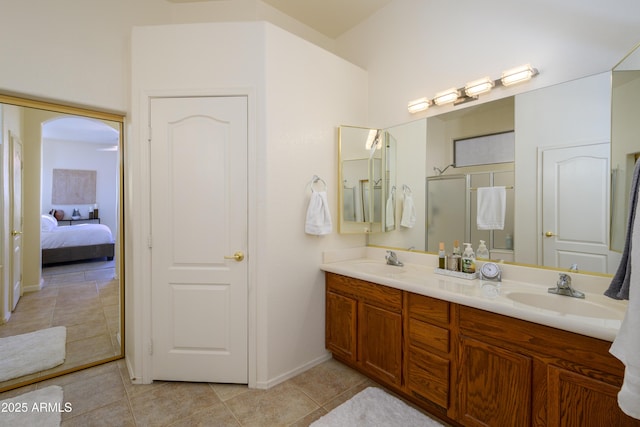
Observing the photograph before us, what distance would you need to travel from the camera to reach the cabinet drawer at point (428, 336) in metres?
1.61

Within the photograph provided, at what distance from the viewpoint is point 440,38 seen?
2232 mm

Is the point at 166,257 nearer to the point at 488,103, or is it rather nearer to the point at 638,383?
the point at 638,383

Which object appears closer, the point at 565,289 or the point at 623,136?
the point at 623,136

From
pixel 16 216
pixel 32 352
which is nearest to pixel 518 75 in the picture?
pixel 16 216

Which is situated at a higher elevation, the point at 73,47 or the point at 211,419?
the point at 73,47

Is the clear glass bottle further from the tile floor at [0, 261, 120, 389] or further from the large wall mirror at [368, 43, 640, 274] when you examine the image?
the tile floor at [0, 261, 120, 389]

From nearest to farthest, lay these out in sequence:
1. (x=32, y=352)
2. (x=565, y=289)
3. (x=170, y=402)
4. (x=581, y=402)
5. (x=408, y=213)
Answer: (x=581, y=402), (x=565, y=289), (x=170, y=402), (x=32, y=352), (x=408, y=213)

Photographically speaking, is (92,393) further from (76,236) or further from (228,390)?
(76,236)

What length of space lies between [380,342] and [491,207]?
121 centimetres

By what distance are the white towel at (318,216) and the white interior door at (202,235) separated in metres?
0.50

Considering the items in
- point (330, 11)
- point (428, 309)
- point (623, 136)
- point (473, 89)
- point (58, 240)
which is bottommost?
point (428, 309)

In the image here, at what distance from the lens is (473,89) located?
6.58 ft

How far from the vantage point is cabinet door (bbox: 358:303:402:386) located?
1.86 meters

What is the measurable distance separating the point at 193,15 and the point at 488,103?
267cm
